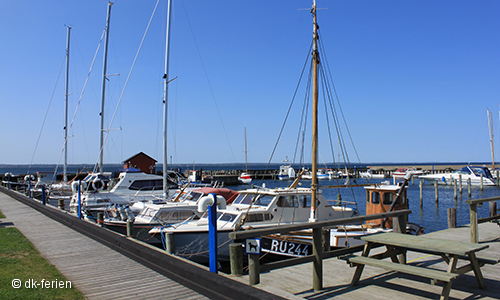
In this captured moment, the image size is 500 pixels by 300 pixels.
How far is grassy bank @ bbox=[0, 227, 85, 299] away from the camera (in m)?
6.18

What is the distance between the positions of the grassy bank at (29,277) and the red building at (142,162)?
157 ft

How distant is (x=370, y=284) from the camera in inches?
231

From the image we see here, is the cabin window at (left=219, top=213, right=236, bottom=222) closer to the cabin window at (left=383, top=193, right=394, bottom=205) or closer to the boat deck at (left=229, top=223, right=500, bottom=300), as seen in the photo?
the boat deck at (left=229, top=223, right=500, bottom=300)

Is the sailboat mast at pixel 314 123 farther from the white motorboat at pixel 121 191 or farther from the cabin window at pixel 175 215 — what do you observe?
the white motorboat at pixel 121 191

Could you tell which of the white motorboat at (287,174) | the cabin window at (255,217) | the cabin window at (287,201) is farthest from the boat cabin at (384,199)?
the white motorboat at (287,174)

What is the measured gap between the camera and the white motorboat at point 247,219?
12.5 m

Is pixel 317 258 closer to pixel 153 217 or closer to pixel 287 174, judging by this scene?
pixel 153 217

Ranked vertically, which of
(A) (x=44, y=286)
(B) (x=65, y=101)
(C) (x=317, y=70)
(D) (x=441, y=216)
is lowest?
(D) (x=441, y=216)

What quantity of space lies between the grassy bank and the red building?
1888 inches

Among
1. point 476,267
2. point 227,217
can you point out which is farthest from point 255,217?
point 476,267

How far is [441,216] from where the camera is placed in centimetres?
3039

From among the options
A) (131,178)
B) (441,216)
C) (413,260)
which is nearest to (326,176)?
(441,216)

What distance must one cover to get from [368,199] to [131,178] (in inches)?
635

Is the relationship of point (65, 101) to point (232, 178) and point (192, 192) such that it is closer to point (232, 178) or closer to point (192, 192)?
point (192, 192)
